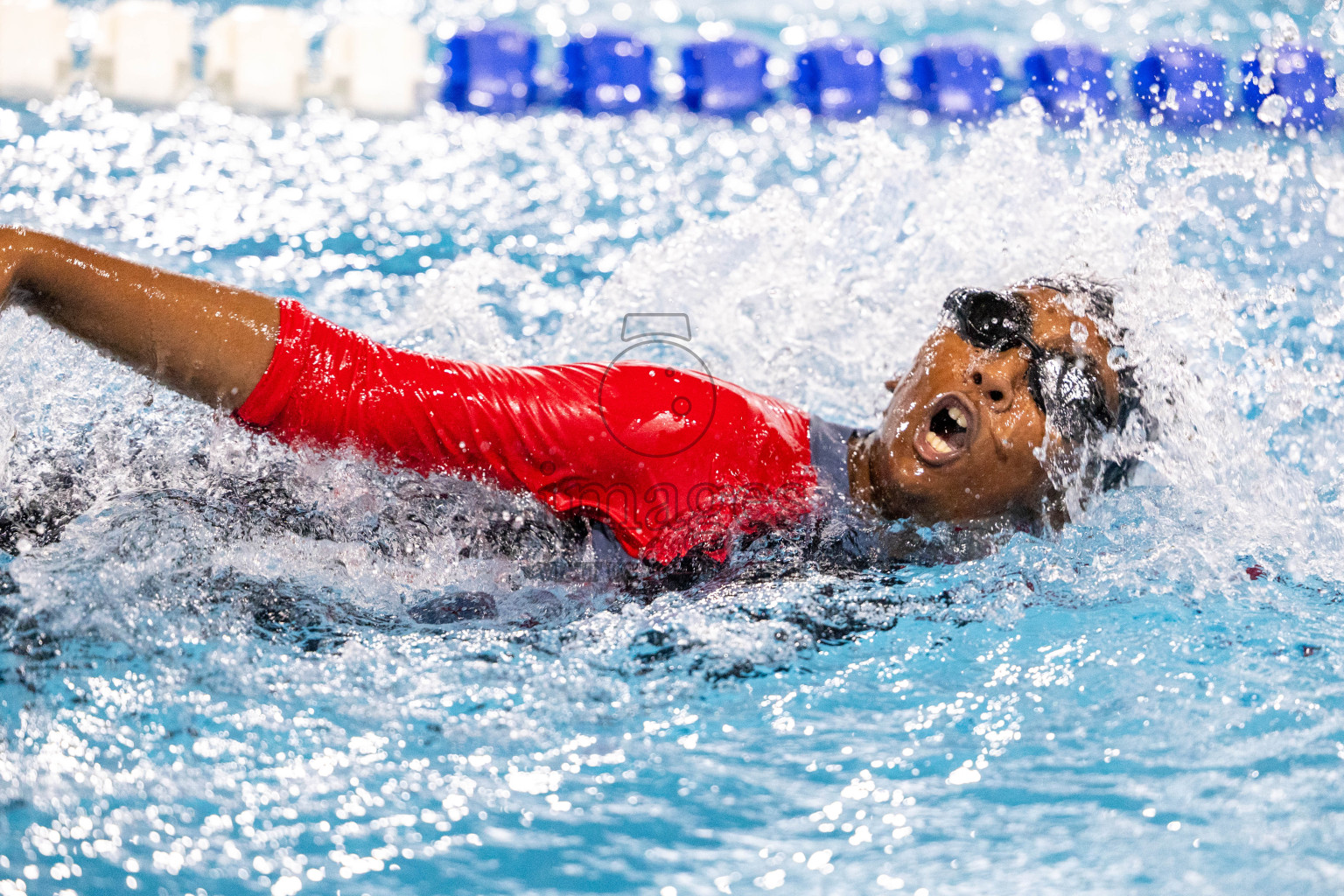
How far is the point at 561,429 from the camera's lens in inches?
60.1

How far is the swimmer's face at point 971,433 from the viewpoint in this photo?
5.35ft

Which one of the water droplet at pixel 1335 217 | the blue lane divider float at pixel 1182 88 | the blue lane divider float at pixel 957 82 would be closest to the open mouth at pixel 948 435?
the water droplet at pixel 1335 217

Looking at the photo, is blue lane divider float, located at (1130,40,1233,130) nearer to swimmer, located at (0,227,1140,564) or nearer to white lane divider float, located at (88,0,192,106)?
swimmer, located at (0,227,1140,564)

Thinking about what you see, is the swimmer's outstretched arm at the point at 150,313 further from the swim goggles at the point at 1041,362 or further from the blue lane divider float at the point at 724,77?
the blue lane divider float at the point at 724,77

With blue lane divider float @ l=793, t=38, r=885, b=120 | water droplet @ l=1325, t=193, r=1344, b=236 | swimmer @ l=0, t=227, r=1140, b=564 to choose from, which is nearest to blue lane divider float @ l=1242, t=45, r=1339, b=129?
water droplet @ l=1325, t=193, r=1344, b=236

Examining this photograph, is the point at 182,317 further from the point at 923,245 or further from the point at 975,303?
the point at 923,245

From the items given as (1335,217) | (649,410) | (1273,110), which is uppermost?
(1273,110)

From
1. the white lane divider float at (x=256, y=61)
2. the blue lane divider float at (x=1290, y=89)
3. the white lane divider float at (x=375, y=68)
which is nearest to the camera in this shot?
the white lane divider float at (x=256, y=61)

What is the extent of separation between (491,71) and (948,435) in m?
3.11

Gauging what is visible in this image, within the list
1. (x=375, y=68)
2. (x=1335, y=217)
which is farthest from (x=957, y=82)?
(x=375, y=68)

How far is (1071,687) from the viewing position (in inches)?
62.9

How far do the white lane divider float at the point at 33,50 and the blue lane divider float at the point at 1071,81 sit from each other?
11.4 ft

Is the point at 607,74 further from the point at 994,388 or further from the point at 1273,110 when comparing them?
the point at 994,388

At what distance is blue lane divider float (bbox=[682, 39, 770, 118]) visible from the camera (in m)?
4.33
